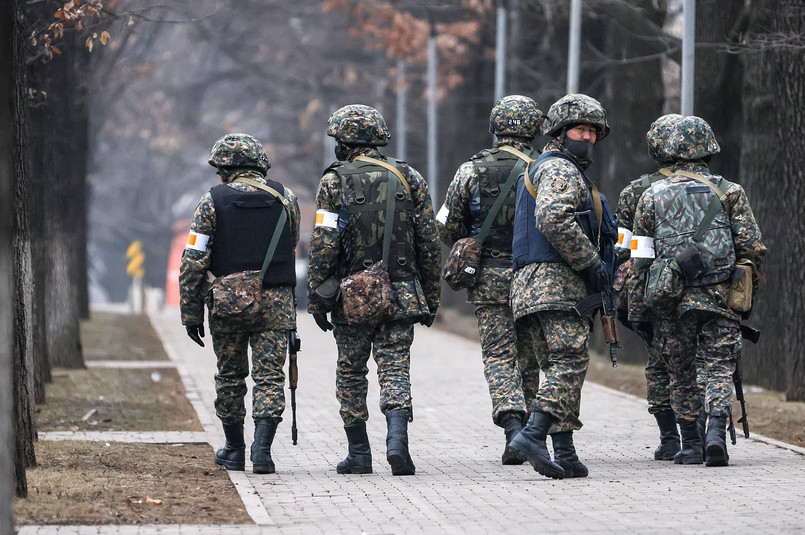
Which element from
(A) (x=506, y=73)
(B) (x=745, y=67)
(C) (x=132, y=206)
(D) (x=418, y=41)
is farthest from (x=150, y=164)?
(B) (x=745, y=67)

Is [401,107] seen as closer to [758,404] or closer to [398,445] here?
[758,404]

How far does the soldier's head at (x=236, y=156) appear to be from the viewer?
32.0 ft

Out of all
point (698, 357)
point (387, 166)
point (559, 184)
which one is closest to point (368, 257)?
point (387, 166)

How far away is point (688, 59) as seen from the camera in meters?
14.5

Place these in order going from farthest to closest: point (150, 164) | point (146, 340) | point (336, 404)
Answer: point (150, 164)
point (146, 340)
point (336, 404)

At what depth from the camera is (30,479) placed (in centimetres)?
891

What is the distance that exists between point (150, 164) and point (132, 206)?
2363 millimetres

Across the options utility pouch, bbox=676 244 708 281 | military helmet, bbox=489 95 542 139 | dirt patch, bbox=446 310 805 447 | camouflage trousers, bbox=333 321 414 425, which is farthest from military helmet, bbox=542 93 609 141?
dirt patch, bbox=446 310 805 447

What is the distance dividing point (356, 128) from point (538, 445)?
2.20 meters

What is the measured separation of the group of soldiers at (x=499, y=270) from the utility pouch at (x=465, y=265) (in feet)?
0.05

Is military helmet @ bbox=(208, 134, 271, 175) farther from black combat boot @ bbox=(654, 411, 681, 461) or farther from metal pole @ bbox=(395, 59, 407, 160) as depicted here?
metal pole @ bbox=(395, 59, 407, 160)

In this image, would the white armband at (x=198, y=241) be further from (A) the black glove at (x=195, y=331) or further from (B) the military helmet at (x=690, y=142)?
(B) the military helmet at (x=690, y=142)

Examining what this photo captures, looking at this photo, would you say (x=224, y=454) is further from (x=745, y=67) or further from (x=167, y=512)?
(x=745, y=67)

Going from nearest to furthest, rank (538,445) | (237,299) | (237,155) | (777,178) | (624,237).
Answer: (538,445) → (237,299) → (237,155) → (624,237) → (777,178)
